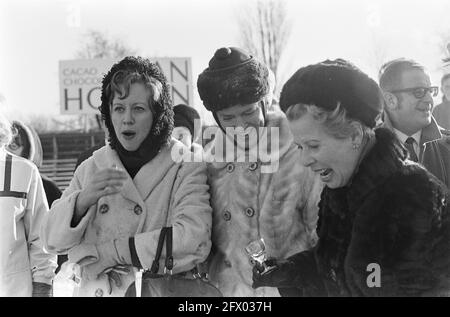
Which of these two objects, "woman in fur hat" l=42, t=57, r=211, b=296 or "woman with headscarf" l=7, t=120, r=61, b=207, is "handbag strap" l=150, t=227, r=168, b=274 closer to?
"woman in fur hat" l=42, t=57, r=211, b=296

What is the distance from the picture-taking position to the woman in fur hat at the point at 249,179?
87.0 inches

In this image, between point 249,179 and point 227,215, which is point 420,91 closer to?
point 249,179

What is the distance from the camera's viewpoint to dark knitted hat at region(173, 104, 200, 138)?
2521 millimetres

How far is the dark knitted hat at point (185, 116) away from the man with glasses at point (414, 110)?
29.6 inches

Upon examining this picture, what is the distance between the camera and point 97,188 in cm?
224

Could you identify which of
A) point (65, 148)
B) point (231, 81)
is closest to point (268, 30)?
point (231, 81)

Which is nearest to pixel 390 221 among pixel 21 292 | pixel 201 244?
pixel 201 244

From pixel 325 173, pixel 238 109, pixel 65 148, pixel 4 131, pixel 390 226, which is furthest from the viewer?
pixel 65 148

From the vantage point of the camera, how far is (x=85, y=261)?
7.48ft

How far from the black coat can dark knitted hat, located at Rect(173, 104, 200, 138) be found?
69cm

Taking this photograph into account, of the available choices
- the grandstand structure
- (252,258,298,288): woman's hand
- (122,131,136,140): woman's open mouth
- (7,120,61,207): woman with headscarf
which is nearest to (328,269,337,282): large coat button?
(252,258,298,288): woman's hand

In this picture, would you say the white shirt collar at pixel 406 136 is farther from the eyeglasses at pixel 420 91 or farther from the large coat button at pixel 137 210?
the large coat button at pixel 137 210

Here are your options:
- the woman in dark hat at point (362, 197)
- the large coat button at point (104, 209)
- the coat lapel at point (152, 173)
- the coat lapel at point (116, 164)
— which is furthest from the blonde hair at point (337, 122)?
the large coat button at point (104, 209)

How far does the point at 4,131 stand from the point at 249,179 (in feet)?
3.73
